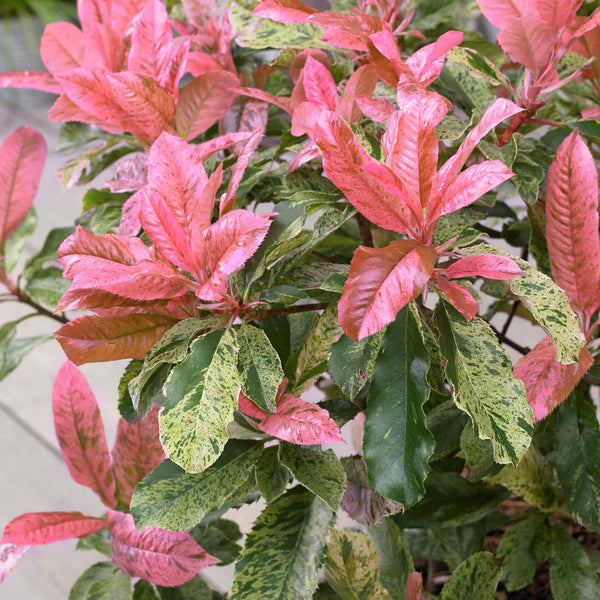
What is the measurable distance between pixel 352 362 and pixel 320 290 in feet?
0.22

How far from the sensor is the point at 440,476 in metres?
0.56

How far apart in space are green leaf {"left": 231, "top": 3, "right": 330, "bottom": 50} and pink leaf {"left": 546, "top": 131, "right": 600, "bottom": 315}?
197 millimetres

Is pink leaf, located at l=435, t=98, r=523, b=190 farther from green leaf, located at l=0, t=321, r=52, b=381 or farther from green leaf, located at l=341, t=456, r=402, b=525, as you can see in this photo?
green leaf, located at l=0, t=321, r=52, b=381

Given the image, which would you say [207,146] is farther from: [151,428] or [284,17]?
[151,428]

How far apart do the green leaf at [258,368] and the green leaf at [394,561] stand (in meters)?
0.27

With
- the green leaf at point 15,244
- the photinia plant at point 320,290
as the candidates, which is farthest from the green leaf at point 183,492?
the green leaf at point 15,244

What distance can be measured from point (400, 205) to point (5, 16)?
242 cm

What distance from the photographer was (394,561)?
1.94ft

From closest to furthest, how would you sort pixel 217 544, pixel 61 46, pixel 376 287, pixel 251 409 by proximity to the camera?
pixel 376 287, pixel 251 409, pixel 61 46, pixel 217 544

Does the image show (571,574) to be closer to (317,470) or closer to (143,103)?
→ (317,470)

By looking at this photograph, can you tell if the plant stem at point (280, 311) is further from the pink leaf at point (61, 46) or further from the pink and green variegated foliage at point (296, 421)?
the pink leaf at point (61, 46)

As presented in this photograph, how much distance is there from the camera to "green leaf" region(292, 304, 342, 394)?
0.40 metres

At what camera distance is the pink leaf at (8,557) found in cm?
47

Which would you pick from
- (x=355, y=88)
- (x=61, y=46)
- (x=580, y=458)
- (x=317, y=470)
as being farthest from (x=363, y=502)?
(x=61, y=46)
